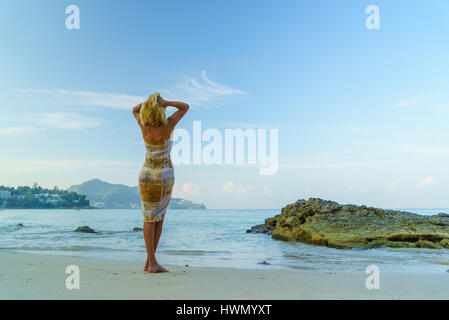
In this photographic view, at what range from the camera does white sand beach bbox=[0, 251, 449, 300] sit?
3502 millimetres

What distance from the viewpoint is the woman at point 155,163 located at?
4.78m

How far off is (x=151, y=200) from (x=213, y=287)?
1.60 metres

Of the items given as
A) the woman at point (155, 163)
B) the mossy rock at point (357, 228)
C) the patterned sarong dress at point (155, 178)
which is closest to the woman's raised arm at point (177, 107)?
the woman at point (155, 163)

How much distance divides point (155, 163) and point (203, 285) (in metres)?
1.78

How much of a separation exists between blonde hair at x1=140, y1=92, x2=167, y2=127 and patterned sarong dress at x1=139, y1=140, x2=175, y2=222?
0.28 meters

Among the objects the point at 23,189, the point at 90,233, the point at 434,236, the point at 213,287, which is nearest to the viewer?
the point at 213,287

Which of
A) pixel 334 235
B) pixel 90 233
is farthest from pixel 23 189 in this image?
pixel 334 235

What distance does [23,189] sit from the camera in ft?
380

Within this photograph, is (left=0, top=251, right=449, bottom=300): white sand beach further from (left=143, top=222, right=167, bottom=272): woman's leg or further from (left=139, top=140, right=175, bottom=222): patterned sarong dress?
(left=139, top=140, right=175, bottom=222): patterned sarong dress

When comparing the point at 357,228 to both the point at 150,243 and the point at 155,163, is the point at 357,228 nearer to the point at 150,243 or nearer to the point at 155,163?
the point at 150,243

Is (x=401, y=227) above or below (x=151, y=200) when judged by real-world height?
below

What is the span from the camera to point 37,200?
10825 centimetres

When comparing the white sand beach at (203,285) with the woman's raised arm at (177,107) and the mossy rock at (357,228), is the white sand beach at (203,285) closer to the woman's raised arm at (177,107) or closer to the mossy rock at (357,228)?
the woman's raised arm at (177,107)
